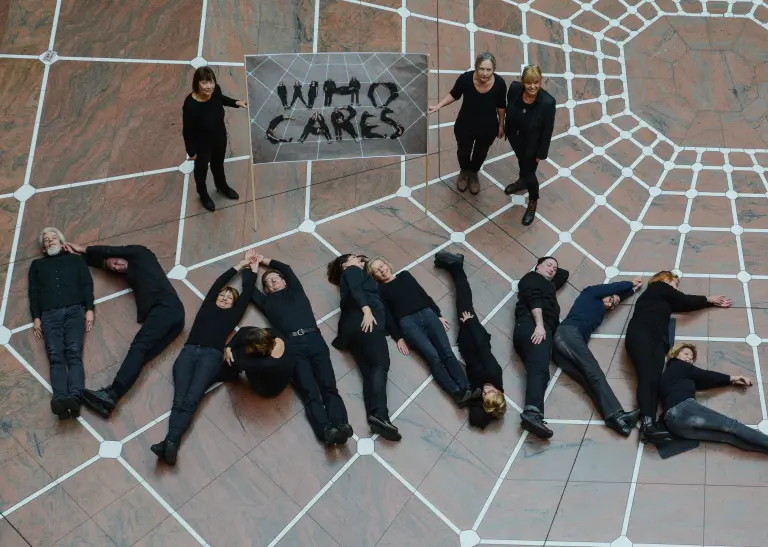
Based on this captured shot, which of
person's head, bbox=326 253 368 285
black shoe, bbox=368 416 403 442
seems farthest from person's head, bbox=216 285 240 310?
black shoe, bbox=368 416 403 442

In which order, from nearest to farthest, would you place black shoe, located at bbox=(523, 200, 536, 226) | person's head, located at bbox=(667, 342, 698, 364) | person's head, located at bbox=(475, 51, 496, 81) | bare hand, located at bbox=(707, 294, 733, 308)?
person's head, located at bbox=(667, 342, 698, 364)
person's head, located at bbox=(475, 51, 496, 81)
bare hand, located at bbox=(707, 294, 733, 308)
black shoe, located at bbox=(523, 200, 536, 226)

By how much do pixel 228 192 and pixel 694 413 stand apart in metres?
5.04

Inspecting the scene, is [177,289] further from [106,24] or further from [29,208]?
[106,24]

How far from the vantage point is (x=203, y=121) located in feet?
32.8

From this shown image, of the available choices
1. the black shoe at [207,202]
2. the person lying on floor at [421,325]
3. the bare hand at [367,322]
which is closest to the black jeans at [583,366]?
the person lying on floor at [421,325]

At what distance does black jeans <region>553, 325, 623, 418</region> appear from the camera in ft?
31.4

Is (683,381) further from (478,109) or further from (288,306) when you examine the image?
(288,306)

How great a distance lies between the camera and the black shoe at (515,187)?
11.2 m

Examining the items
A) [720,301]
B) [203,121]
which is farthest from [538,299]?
[203,121]

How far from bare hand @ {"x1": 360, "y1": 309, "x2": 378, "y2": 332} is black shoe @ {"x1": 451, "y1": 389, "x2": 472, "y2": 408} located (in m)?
0.96

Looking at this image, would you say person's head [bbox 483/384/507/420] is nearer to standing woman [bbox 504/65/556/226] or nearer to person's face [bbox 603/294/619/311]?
person's face [bbox 603/294/619/311]

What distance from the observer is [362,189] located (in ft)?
36.7

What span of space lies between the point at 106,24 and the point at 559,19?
5.35 metres

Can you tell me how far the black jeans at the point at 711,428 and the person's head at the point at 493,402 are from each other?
1.49m
